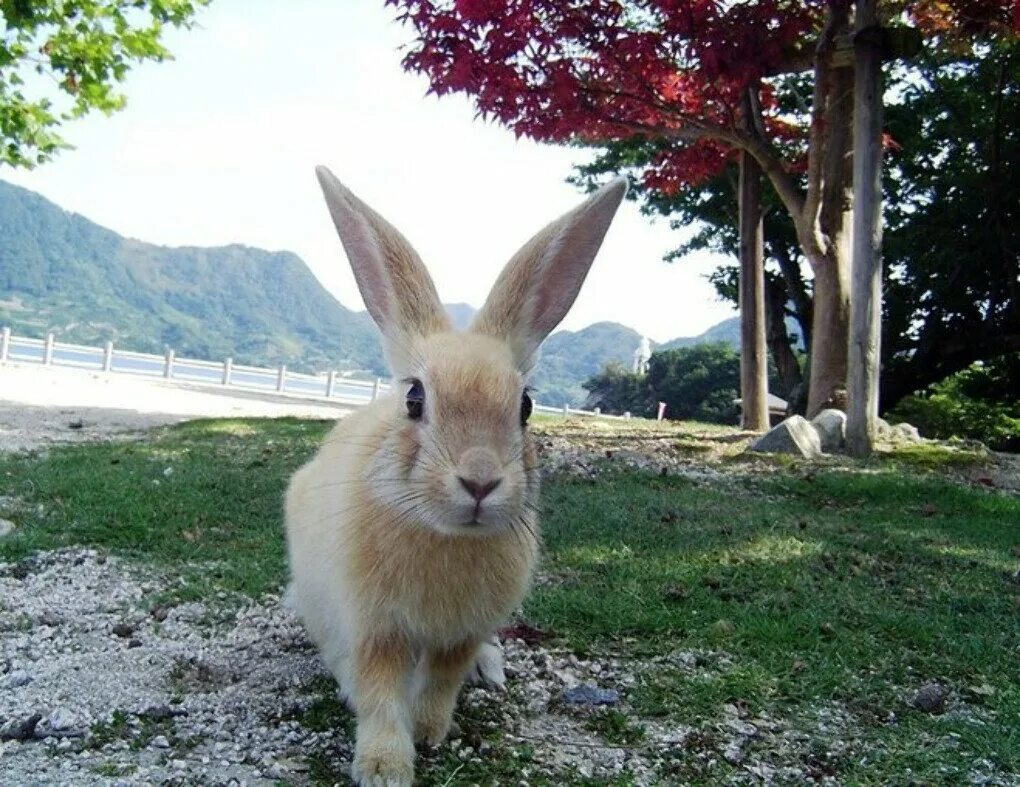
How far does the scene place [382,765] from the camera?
235 cm

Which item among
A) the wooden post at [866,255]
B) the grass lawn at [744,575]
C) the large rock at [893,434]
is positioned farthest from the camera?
the large rock at [893,434]

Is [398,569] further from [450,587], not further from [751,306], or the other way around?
[751,306]

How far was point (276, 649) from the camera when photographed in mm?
3340

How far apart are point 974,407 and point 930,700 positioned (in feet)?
59.9

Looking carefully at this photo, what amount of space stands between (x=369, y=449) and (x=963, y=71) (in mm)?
16607

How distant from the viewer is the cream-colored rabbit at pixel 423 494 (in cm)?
230

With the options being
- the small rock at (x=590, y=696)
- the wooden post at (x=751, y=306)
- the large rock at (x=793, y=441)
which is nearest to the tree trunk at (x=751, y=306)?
the wooden post at (x=751, y=306)

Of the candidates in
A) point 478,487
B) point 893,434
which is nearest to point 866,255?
point 893,434

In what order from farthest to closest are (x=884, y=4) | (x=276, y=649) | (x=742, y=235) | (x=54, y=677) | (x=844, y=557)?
(x=742, y=235), (x=884, y=4), (x=844, y=557), (x=276, y=649), (x=54, y=677)

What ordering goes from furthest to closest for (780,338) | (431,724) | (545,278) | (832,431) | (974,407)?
(974,407)
(780,338)
(832,431)
(545,278)
(431,724)

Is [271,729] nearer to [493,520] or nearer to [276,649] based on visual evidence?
[276,649]

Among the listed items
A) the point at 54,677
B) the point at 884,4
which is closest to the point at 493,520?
the point at 54,677

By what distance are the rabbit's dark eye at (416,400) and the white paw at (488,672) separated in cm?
106

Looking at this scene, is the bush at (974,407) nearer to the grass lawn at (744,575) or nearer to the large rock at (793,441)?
the large rock at (793,441)
